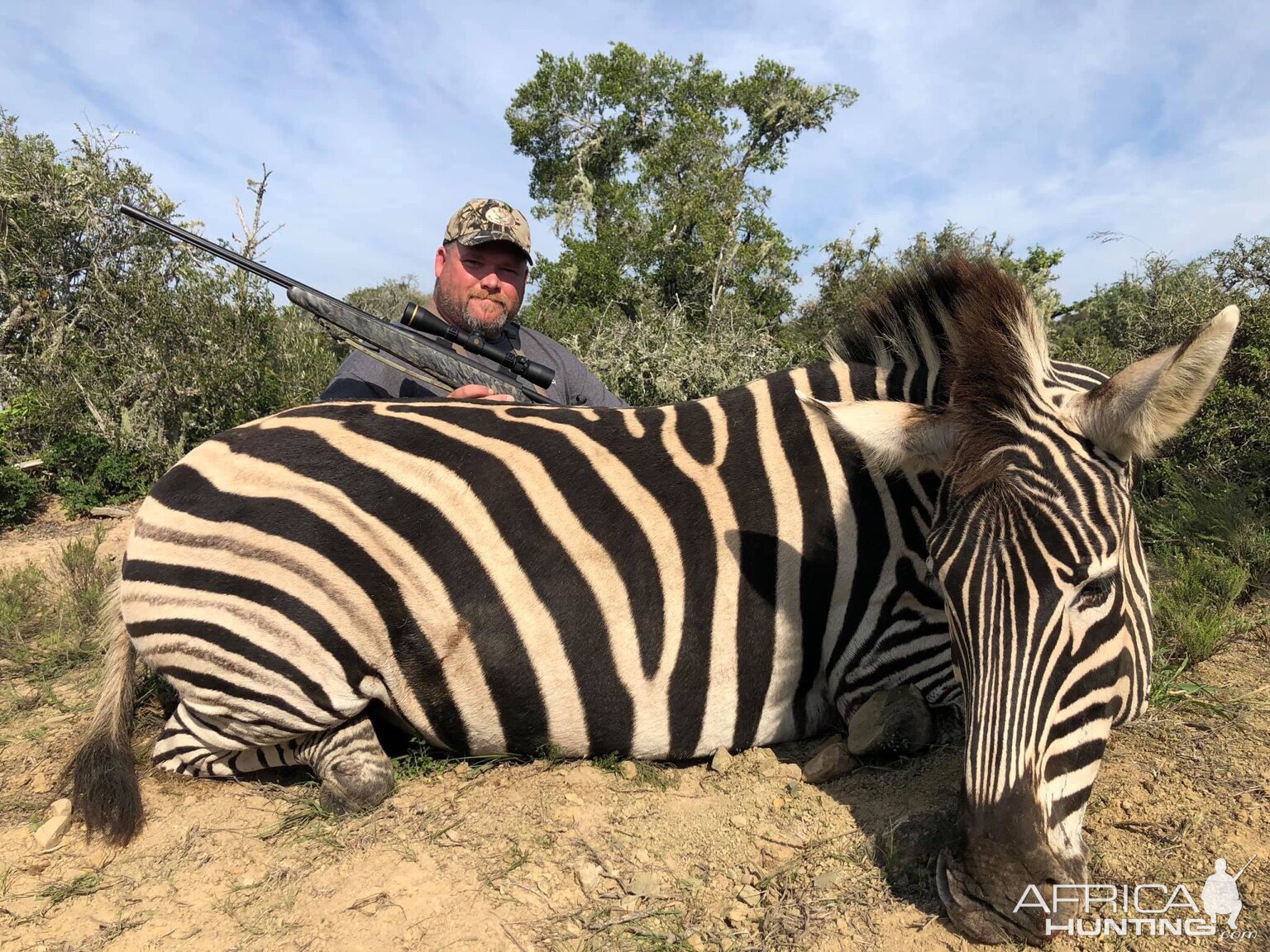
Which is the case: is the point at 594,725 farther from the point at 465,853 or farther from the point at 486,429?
the point at 486,429

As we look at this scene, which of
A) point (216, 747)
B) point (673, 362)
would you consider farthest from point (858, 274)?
point (216, 747)

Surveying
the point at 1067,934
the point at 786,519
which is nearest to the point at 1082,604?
the point at 1067,934

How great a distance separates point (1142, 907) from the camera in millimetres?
2049

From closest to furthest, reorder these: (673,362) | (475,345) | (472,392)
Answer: (472,392) → (475,345) → (673,362)

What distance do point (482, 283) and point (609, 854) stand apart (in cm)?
377

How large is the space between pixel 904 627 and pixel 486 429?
182 centimetres

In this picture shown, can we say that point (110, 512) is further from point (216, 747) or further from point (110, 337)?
point (216, 747)

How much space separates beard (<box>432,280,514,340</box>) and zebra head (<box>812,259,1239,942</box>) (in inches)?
142

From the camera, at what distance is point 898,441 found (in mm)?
2381

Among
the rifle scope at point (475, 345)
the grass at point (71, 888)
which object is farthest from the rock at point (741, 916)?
the rifle scope at point (475, 345)

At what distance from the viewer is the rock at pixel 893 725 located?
2816mm

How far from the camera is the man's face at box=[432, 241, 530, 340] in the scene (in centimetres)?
509

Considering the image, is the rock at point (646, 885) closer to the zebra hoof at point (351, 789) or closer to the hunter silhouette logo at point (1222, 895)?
the zebra hoof at point (351, 789)

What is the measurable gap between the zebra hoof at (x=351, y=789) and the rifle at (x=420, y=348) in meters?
2.30
